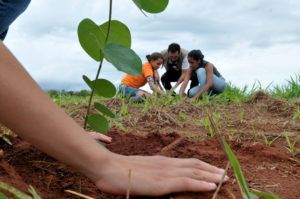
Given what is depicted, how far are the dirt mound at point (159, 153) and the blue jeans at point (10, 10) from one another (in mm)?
549

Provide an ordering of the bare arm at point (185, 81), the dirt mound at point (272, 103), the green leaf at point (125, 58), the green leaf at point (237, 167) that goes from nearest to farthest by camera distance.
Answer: the green leaf at point (237, 167)
the green leaf at point (125, 58)
the dirt mound at point (272, 103)
the bare arm at point (185, 81)

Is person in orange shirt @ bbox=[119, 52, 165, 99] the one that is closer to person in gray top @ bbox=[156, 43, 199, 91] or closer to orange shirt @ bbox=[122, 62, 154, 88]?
orange shirt @ bbox=[122, 62, 154, 88]

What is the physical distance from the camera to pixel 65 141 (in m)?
0.72

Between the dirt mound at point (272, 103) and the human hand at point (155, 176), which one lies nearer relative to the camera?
the human hand at point (155, 176)

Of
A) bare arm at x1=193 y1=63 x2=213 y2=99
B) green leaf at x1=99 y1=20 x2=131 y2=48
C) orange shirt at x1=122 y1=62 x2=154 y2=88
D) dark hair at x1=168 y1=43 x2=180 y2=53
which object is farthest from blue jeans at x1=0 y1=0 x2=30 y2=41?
dark hair at x1=168 y1=43 x2=180 y2=53

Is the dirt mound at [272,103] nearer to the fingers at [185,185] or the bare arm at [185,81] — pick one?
the bare arm at [185,81]

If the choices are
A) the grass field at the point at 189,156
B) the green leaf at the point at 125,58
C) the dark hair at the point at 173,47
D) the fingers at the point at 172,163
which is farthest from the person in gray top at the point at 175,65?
the green leaf at the point at 125,58

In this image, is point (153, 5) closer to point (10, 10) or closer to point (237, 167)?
point (237, 167)

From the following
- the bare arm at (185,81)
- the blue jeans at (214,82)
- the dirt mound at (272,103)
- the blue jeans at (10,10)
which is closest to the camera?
the blue jeans at (10,10)

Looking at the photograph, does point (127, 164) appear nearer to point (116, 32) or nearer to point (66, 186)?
point (66, 186)

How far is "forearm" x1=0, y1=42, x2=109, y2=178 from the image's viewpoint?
0.67 metres

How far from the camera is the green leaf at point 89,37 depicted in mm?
846

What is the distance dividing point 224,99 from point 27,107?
337cm

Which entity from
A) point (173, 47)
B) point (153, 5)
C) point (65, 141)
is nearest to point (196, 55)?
point (173, 47)
